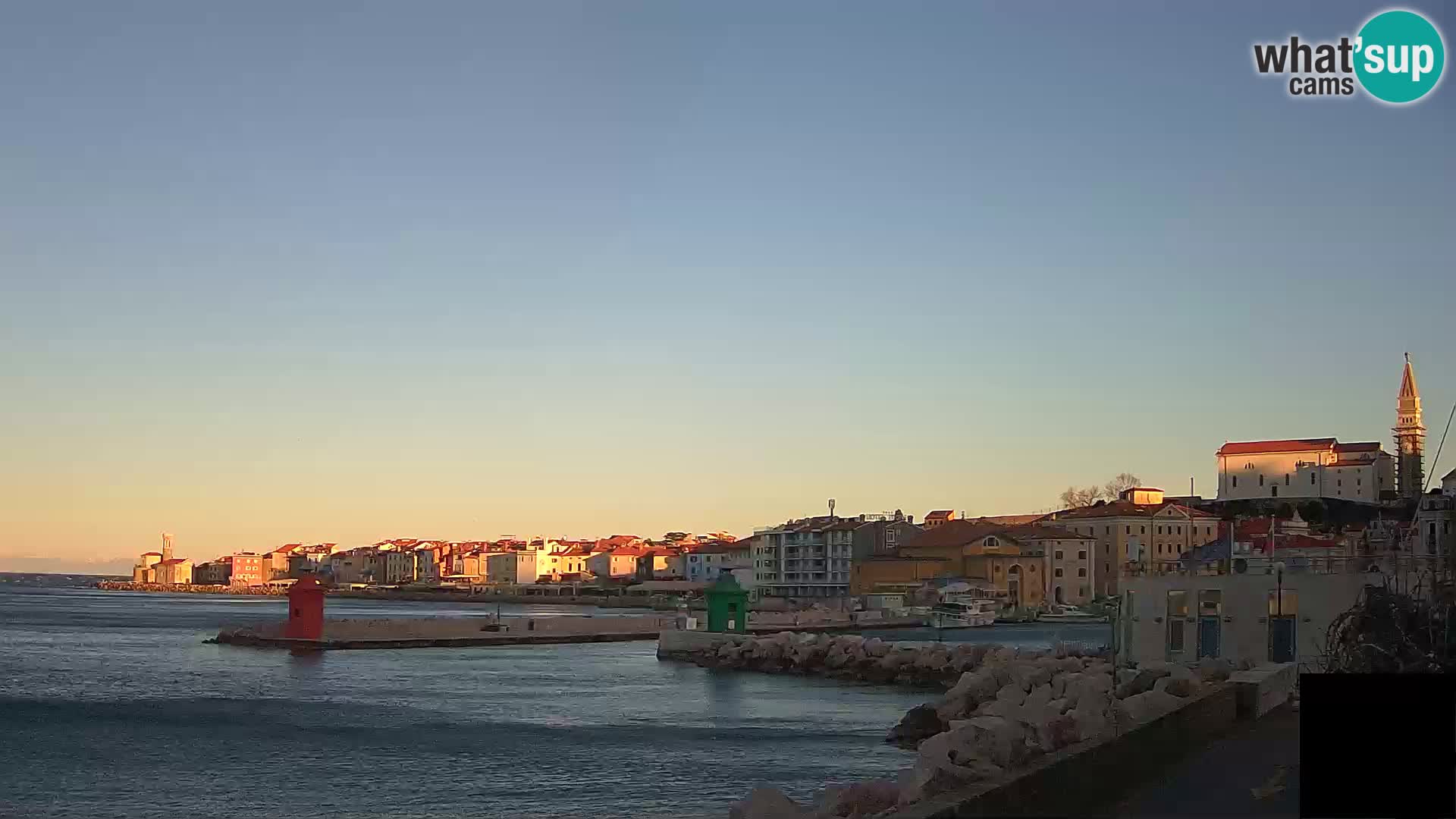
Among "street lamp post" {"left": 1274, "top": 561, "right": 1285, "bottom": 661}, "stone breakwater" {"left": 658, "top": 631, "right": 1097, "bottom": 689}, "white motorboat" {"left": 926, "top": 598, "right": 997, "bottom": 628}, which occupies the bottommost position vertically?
"white motorboat" {"left": 926, "top": 598, "right": 997, "bottom": 628}

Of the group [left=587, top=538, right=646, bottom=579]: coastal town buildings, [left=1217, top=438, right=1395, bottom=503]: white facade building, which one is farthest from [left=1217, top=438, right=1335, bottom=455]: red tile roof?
[left=587, top=538, right=646, bottom=579]: coastal town buildings

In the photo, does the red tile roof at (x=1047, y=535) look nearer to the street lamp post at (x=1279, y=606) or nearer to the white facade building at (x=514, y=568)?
the street lamp post at (x=1279, y=606)

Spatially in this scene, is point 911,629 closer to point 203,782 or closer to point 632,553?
point 203,782

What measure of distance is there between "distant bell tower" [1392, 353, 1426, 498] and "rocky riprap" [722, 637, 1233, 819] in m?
84.9

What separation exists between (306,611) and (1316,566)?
38.5m

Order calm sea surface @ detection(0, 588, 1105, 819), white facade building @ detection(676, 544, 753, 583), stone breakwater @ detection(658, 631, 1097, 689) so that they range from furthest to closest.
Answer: white facade building @ detection(676, 544, 753, 583), stone breakwater @ detection(658, 631, 1097, 689), calm sea surface @ detection(0, 588, 1105, 819)

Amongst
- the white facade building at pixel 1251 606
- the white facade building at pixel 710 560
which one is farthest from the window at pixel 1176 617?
the white facade building at pixel 710 560

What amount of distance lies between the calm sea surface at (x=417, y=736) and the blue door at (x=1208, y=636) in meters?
5.24

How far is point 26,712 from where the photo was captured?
29.8 meters

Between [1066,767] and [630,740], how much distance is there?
16901 mm

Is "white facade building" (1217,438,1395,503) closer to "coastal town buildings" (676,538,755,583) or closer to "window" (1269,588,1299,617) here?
"coastal town buildings" (676,538,755,583)

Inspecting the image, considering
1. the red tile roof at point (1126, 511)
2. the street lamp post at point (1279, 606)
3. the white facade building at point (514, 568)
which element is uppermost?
the red tile roof at point (1126, 511)

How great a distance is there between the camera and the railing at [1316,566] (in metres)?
21.0

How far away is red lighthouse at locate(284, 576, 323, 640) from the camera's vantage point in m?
51.6
